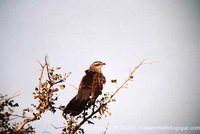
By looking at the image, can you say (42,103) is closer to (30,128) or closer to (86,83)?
(30,128)

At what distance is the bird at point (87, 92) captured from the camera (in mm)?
5170

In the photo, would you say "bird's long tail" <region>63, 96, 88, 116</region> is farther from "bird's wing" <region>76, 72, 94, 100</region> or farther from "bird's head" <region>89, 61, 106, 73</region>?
"bird's head" <region>89, 61, 106, 73</region>

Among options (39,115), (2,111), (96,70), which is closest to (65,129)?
(39,115)

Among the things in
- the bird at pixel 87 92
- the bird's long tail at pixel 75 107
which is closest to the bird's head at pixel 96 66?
the bird at pixel 87 92

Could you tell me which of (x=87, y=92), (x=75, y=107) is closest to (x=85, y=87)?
(x=87, y=92)

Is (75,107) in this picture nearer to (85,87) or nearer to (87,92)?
(87,92)

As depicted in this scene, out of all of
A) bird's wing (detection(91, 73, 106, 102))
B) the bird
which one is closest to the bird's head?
the bird

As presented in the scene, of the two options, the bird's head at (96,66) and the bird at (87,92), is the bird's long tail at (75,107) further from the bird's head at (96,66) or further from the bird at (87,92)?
the bird's head at (96,66)

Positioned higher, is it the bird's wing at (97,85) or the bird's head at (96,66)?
the bird's head at (96,66)

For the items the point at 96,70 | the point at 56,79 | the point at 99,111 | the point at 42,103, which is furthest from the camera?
the point at 96,70

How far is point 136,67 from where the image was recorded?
433 cm

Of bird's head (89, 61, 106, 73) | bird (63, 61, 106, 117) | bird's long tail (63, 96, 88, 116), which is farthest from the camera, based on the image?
bird's head (89, 61, 106, 73)

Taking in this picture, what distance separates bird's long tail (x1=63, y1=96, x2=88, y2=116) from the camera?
A: 4861mm

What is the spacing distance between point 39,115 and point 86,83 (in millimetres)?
3770
